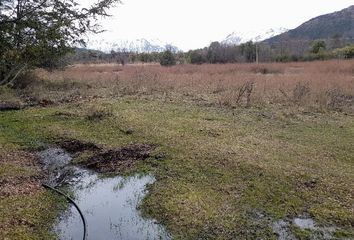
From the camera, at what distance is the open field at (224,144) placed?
177 inches

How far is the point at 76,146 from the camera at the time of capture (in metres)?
7.37

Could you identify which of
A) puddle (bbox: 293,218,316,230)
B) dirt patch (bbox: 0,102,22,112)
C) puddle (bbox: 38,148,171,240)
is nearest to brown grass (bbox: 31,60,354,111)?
dirt patch (bbox: 0,102,22,112)

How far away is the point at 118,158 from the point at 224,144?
6.41 feet

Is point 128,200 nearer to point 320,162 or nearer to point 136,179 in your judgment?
point 136,179

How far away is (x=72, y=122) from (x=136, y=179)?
159 inches

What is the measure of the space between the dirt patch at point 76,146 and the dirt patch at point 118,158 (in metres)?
0.45

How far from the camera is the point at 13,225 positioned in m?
4.27

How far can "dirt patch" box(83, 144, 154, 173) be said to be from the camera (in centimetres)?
625

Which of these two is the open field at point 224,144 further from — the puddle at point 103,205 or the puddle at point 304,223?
the puddle at point 103,205

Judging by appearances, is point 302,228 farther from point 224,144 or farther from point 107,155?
point 107,155

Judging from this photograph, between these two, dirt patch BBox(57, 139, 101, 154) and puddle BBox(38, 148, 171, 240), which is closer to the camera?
puddle BBox(38, 148, 171, 240)

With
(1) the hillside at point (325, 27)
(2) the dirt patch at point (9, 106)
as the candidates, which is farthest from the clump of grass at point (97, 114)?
(1) the hillside at point (325, 27)

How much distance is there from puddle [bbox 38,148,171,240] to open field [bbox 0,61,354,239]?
0.72 feet

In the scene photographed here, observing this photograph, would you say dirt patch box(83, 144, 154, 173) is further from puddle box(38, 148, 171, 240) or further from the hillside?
the hillside
